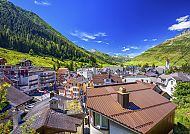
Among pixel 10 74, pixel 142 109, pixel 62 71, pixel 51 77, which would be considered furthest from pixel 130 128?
pixel 62 71

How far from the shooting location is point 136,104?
19281 millimetres

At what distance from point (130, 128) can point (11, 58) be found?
156 meters

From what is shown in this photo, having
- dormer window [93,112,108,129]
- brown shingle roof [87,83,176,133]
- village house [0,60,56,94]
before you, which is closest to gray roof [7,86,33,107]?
brown shingle roof [87,83,176,133]

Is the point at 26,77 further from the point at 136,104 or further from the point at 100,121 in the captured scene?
the point at 136,104

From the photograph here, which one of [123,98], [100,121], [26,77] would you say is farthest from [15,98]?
[26,77]

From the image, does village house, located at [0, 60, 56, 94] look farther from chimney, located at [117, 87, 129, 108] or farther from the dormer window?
chimney, located at [117, 87, 129, 108]

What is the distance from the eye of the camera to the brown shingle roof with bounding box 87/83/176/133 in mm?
16516

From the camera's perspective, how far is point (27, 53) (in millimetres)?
186625

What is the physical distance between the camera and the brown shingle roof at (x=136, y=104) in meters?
16.5

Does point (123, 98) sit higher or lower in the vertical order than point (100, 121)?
higher

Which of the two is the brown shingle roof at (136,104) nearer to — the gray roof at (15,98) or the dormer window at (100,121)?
the dormer window at (100,121)

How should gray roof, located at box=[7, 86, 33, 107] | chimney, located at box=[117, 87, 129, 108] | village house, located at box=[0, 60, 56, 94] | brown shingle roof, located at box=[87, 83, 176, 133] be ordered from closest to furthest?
brown shingle roof, located at box=[87, 83, 176, 133], chimney, located at box=[117, 87, 129, 108], gray roof, located at box=[7, 86, 33, 107], village house, located at box=[0, 60, 56, 94]

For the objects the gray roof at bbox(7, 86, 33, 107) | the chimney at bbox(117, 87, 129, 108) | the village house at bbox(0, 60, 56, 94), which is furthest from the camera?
the village house at bbox(0, 60, 56, 94)

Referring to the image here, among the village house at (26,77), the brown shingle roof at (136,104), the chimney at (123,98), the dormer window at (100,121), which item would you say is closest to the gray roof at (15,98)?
the brown shingle roof at (136,104)
